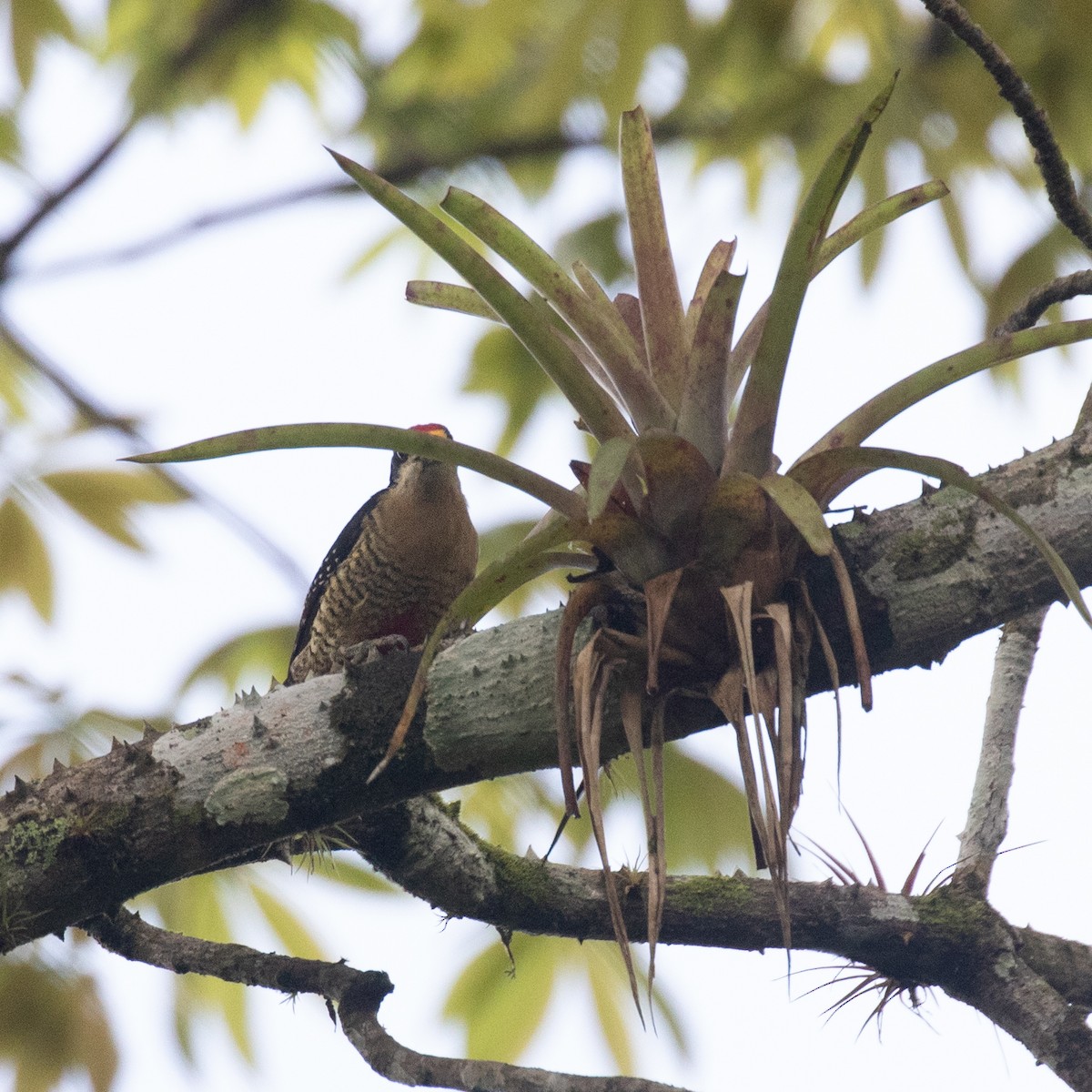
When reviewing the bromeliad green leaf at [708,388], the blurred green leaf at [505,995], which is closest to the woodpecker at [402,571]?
the blurred green leaf at [505,995]

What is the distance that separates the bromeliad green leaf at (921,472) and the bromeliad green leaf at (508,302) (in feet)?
1.06

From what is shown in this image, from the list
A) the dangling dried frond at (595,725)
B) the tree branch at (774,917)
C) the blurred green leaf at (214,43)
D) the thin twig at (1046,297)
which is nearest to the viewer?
the dangling dried frond at (595,725)

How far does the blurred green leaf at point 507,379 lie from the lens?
178 inches

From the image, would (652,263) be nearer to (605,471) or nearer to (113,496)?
(605,471)

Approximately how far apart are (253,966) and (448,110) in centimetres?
330

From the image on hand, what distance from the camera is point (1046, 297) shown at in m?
2.56

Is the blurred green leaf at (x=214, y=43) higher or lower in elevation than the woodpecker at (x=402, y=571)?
higher

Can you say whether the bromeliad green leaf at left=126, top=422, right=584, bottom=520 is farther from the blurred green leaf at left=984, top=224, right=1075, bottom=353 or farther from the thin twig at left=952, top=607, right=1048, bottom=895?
the blurred green leaf at left=984, top=224, right=1075, bottom=353

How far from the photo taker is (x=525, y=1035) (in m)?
Result: 3.81

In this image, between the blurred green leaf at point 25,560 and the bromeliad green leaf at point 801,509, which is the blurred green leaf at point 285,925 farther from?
the bromeliad green leaf at point 801,509

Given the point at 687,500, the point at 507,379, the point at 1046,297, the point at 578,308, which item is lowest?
the point at 687,500

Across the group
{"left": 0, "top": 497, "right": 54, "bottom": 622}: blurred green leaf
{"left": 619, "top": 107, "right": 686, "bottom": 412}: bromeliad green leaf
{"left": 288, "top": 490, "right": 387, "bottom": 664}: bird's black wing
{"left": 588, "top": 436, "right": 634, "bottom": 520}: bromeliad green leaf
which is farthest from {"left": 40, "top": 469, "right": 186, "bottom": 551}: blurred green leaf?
{"left": 588, "top": 436, "right": 634, "bottom": 520}: bromeliad green leaf

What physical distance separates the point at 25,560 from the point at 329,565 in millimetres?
1049

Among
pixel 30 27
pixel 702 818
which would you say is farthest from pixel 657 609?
pixel 30 27
